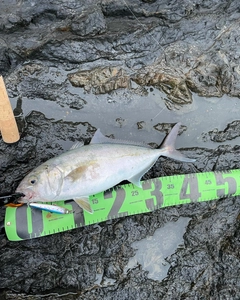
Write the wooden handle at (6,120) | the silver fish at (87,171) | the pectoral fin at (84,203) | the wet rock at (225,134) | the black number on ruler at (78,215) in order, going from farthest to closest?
the wet rock at (225,134), the black number on ruler at (78,215), the pectoral fin at (84,203), the silver fish at (87,171), the wooden handle at (6,120)

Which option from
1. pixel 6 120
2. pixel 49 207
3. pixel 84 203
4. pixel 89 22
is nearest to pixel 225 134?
pixel 84 203

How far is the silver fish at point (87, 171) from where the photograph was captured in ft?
9.95

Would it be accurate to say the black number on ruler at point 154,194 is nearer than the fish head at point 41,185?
No

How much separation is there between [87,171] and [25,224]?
972 mm

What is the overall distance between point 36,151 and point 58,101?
694 mm

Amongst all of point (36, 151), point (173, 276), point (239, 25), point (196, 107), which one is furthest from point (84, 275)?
point (239, 25)

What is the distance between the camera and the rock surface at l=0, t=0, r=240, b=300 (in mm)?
3545

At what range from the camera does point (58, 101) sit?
3814 mm

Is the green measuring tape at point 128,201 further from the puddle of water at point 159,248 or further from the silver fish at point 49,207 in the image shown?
the puddle of water at point 159,248

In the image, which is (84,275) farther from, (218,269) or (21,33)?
(21,33)

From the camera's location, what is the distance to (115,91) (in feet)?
12.7

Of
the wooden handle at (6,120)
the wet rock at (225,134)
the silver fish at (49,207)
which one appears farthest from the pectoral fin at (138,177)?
the wooden handle at (6,120)

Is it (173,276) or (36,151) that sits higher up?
(36,151)

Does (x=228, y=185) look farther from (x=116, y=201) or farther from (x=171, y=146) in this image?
(x=116, y=201)
